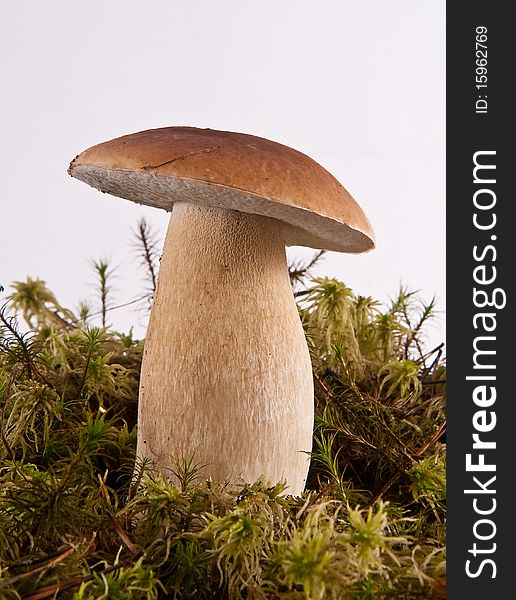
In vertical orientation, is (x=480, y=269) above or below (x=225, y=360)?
above

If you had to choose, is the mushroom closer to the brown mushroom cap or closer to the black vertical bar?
the brown mushroom cap

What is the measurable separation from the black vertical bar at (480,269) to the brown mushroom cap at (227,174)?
0.20 m

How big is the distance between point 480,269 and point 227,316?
1.50 ft

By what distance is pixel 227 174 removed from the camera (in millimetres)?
996

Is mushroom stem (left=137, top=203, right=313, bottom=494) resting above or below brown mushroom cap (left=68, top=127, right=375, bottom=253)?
below

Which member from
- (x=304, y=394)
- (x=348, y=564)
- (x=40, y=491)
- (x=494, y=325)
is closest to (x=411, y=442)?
(x=304, y=394)

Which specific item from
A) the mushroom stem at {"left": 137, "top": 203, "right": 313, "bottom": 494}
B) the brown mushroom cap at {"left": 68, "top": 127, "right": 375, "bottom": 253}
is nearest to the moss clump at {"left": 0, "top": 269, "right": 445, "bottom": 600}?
the mushroom stem at {"left": 137, "top": 203, "right": 313, "bottom": 494}

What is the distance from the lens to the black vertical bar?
101 centimetres

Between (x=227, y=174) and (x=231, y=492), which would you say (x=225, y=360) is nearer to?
(x=231, y=492)

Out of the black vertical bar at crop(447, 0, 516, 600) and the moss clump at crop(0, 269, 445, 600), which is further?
the black vertical bar at crop(447, 0, 516, 600)

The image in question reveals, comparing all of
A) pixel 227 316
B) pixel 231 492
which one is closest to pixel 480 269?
pixel 227 316

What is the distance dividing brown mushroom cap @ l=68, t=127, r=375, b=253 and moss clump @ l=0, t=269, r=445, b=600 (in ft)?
1.35

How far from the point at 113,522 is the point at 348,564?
369mm

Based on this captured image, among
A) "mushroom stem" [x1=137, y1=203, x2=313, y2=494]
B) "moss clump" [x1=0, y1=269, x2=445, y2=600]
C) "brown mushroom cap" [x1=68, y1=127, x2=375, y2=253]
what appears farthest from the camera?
"mushroom stem" [x1=137, y1=203, x2=313, y2=494]
